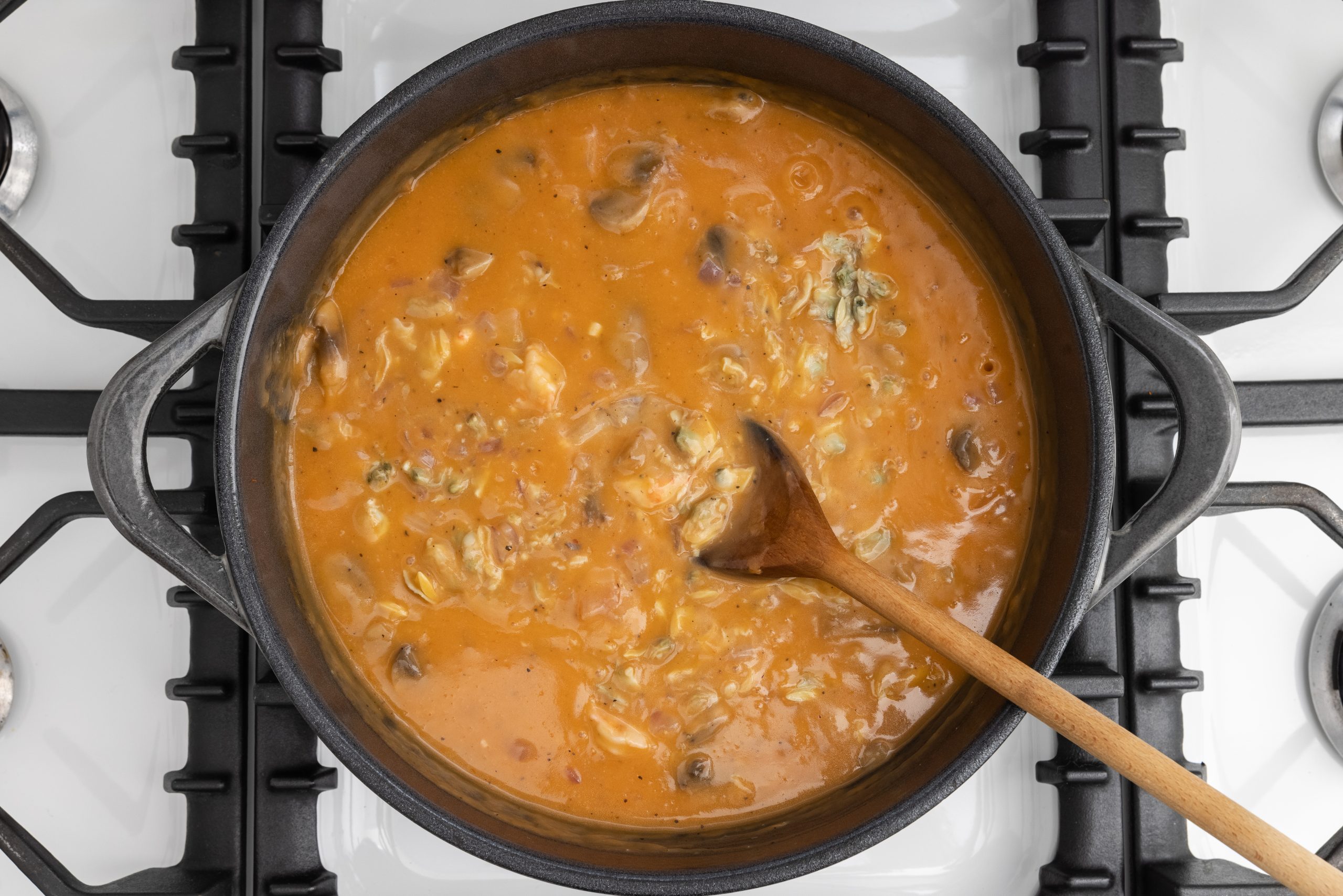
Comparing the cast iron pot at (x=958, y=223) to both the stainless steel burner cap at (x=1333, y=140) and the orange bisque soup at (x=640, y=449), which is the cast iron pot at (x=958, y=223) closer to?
the orange bisque soup at (x=640, y=449)

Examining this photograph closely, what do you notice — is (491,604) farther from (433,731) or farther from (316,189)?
(316,189)

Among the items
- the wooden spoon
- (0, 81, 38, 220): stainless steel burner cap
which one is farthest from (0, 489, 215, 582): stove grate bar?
the wooden spoon

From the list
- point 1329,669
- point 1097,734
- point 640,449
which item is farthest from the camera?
point 1329,669

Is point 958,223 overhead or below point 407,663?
overhead

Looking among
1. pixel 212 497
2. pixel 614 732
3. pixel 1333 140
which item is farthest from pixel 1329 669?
pixel 212 497

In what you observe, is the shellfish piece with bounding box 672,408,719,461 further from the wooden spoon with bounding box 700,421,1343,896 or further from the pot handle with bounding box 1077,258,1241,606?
the pot handle with bounding box 1077,258,1241,606

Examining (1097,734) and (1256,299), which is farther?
(1256,299)

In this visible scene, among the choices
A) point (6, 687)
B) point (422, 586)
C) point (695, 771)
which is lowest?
point (695, 771)

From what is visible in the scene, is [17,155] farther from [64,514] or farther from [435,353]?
[435,353]
